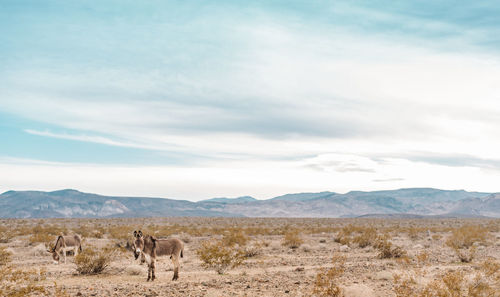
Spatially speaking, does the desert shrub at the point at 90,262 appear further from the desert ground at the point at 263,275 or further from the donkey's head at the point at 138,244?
the donkey's head at the point at 138,244

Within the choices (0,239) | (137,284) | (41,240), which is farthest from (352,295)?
(0,239)

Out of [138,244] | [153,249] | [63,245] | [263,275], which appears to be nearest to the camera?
[138,244]

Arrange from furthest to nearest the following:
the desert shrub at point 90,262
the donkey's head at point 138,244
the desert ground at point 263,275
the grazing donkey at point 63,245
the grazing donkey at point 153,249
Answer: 1. the grazing donkey at point 63,245
2. the desert shrub at point 90,262
3. the grazing donkey at point 153,249
4. the donkey's head at point 138,244
5. the desert ground at point 263,275

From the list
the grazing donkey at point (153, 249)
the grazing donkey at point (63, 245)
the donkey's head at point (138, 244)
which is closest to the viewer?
the donkey's head at point (138, 244)

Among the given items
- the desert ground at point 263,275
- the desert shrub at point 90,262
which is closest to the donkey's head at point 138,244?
the desert ground at point 263,275

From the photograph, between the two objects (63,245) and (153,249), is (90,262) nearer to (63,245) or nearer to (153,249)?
(153,249)

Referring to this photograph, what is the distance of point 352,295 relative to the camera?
12008mm

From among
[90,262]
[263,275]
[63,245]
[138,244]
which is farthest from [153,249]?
[63,245]

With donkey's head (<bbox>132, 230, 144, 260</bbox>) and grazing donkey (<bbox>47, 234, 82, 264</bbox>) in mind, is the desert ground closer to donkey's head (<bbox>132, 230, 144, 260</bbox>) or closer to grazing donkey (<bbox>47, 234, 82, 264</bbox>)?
grazing donkey (<bbox>47, 234, 82, 264</bbox>)

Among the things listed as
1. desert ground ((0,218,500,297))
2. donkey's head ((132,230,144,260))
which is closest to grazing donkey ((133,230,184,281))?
donkey's head ((132,230,144,260))

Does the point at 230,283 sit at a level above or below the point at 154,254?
below

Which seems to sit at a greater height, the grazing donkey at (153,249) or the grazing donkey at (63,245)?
the grazing donkey at (153,249)

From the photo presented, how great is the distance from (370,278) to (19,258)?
1829cm

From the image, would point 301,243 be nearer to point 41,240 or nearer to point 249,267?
point 249,267
